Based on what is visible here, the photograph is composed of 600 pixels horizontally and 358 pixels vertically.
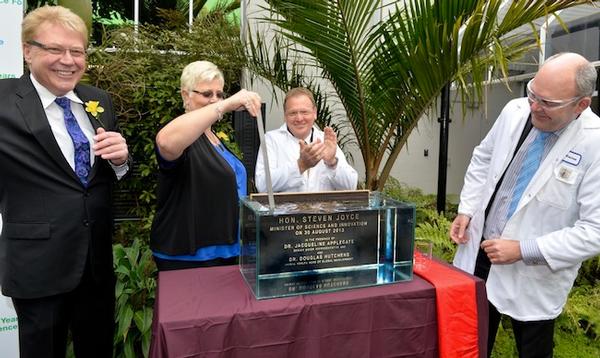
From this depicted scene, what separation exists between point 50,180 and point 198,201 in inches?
23.1

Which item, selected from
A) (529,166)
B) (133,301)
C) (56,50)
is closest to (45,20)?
(56,50)

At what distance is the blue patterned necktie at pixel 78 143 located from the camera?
1771 millimetres

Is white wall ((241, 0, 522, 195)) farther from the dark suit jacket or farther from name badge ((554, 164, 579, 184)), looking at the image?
the dark suit jacket

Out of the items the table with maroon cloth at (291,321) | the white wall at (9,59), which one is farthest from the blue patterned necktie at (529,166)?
the white wall at (9,59)

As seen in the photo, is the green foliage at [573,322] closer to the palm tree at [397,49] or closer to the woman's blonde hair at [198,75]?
the palm tree at [397,49]

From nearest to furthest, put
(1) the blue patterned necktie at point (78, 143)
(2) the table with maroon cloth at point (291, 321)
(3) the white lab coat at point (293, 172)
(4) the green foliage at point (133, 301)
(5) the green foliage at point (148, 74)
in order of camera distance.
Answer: (2) the table with maroon cloth at point (291, 321), (1) the blue patterned necktie at point (78, 143), (3) the white lab coat at point (293, 172), (4) the green foliage at point (133, 301), (5) the green foliage at point (148, 74)

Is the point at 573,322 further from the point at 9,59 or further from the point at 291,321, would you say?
the point at 9,59

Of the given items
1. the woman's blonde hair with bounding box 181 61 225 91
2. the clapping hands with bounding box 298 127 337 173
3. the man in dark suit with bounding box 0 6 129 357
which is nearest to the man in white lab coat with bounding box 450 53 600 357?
→ the clapping hands with bounding box 298 127 337 173

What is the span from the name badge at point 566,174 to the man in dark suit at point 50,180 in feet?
6.18

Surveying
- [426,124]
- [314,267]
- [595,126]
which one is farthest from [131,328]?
[426,124]

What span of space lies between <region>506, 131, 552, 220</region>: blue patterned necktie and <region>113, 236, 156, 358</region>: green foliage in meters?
2.13

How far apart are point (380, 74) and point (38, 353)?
2871 millimetres

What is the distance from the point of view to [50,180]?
1.68m

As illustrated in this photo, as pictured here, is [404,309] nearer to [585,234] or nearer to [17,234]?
[585,234]
